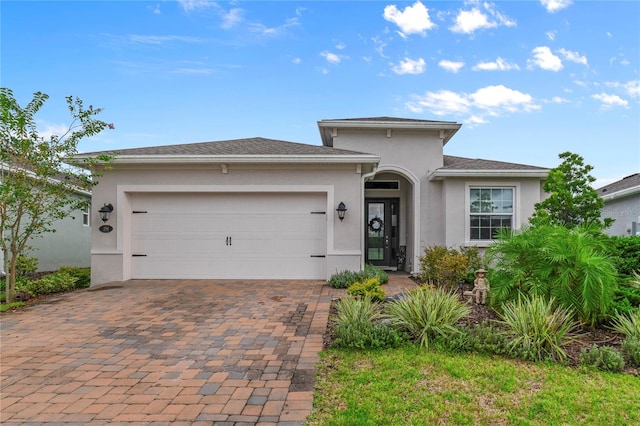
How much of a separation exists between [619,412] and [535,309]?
146cm

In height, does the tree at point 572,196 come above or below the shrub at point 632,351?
above

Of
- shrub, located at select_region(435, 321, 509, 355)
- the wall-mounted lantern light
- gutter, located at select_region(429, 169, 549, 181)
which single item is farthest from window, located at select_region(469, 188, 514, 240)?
the wall-mounted lantern light

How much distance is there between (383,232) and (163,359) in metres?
9.17

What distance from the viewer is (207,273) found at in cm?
894

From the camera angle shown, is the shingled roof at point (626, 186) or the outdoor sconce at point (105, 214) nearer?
the outdoor sconce at point (105, 214)

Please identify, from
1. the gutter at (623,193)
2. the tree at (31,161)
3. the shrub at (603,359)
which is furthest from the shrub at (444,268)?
the tree at (31,161)

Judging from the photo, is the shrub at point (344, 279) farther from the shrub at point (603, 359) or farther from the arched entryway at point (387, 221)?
the shrub at point (603, 359)

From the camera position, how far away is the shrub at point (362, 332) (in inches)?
159

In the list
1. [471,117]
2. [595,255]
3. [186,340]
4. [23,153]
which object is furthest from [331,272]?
[471,117]

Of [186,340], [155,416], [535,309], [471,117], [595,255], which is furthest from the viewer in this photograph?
[471,117]

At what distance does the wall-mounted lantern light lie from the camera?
8.57 m

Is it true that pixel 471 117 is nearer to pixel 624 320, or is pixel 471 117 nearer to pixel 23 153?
pixel 624 320

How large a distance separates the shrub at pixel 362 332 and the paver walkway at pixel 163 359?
0.34 metres

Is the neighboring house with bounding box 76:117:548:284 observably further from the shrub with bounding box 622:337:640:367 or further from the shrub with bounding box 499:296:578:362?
the shrub with bounding box 622:337:640:367
